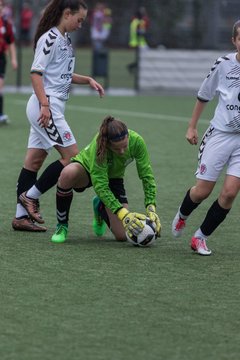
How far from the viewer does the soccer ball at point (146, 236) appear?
745 cm

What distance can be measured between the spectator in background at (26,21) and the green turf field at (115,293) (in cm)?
2174

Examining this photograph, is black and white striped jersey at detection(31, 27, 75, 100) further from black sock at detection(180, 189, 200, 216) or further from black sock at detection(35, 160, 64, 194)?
black sock at detection(180, 189, 200, 216)

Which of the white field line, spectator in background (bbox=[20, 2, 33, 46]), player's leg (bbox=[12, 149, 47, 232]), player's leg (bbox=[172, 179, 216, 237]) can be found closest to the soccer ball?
player's leg (bbox=[172, 179, 216, 237])

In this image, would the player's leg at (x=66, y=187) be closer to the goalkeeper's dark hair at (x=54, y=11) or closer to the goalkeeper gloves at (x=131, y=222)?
the goalkeeper gloves at (x=131, y=222)

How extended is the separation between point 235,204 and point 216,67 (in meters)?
2.98

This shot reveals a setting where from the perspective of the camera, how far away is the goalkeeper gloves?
7.39 meters

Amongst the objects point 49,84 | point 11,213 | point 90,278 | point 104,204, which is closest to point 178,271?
point 90,278

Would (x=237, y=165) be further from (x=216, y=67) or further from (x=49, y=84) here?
(x=49, y=84)

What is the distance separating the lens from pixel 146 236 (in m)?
7.48

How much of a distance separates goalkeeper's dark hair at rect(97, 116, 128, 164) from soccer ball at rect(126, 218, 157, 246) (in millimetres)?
565

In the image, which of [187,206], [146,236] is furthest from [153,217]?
[187,206]

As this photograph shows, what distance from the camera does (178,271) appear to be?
6797 mm

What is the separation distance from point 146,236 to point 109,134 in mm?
780

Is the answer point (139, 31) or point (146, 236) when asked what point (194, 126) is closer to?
point (146, 236)
